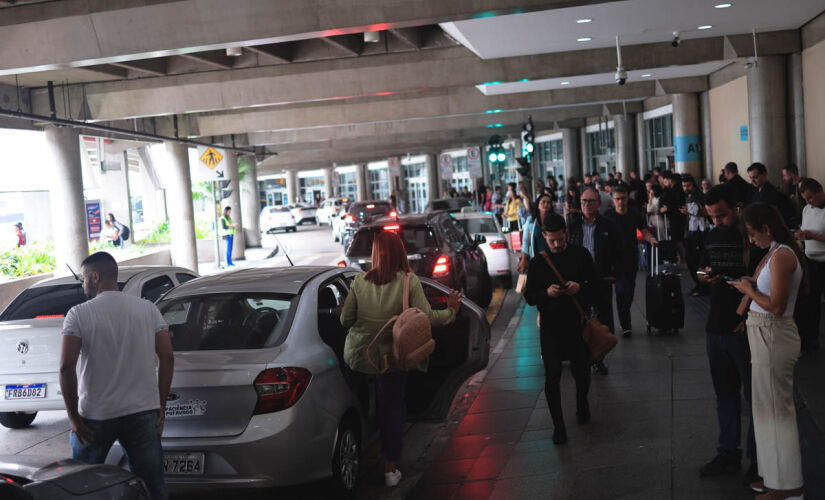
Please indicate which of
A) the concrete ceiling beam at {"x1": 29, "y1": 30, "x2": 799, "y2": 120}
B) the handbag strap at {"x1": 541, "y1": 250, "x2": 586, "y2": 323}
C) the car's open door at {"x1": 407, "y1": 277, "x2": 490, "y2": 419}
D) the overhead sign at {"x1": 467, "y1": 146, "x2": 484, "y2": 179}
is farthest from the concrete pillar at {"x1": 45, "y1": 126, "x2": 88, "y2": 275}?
the overhead sign at {"x1": 467, "y1": 146, "x2": 484, "y2": 179}

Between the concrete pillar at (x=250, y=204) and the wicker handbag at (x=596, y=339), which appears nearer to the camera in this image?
the wicker handbag at (x=596, y=339)

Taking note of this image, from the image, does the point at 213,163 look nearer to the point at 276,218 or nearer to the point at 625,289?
the point at 625,289

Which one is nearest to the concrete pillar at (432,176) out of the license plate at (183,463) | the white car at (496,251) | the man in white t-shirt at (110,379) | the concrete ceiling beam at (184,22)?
the white car at (496,251)

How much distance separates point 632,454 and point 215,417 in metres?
2.97

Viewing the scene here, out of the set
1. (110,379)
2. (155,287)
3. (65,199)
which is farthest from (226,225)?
(110,379)

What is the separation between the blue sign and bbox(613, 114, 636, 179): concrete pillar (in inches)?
371

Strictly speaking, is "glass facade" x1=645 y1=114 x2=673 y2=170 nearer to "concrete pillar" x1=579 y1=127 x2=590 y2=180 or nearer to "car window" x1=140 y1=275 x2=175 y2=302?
"concrete pillar" x1=579 y1=127 x2=590 y2=180

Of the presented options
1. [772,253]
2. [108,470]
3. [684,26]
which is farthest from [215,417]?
[684,26]

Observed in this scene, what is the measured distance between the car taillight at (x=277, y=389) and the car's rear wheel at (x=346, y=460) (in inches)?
20.3

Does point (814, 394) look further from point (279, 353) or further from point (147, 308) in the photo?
point (147, 308)

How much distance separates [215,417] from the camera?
5.53 meters

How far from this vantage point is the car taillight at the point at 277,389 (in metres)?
5.52

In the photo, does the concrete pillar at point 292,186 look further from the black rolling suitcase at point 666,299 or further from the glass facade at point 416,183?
the black rolling suitcase at point 666,299

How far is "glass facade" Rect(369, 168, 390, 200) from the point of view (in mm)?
96875
